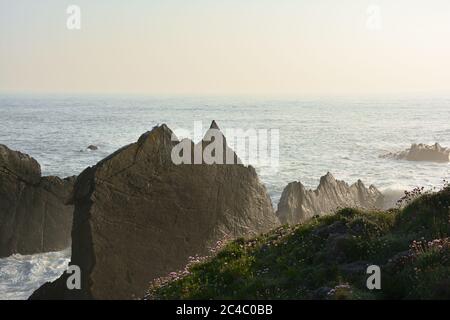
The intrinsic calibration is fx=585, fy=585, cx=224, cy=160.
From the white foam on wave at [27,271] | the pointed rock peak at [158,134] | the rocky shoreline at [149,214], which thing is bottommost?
the white foam on wave at [27,271]

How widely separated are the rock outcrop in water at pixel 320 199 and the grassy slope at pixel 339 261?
19.2m

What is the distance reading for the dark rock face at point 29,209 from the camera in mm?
31438

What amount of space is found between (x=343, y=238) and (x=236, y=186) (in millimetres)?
11716

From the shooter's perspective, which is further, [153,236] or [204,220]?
[204,220]

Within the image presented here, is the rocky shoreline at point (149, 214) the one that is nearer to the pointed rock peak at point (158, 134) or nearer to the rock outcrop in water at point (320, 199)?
the pointed rock peak at point (158, 134)

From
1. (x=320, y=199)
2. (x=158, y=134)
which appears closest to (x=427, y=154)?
(x=320, y=199)

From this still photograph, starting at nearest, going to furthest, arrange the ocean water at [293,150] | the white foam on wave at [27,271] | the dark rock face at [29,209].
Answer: the white foam on wave at [27,271] < the ocean water at [293,150] < the dark rock face at [29,209]

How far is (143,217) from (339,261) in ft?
34.2

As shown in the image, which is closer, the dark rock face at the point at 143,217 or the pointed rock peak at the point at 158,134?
the dark rock face at the point at 143,217

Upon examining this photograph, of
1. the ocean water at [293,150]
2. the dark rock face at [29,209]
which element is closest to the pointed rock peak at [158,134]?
the ocean water at [293,150]

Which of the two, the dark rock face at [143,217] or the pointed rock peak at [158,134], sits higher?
the pointed rock peak at [158,134]
